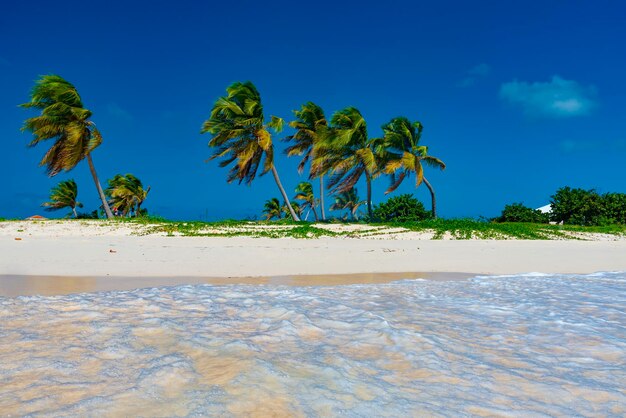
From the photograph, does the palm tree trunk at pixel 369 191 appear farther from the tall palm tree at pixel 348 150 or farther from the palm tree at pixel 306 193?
the palm tree at pixel 306 193

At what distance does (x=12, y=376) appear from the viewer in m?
2.30

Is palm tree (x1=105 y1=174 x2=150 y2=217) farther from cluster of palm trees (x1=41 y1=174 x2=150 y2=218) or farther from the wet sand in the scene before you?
the wet sand

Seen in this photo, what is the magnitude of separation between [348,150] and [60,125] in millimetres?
16260

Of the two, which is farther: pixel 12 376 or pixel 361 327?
pixel 361 327

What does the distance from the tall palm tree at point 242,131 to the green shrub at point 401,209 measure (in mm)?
5378

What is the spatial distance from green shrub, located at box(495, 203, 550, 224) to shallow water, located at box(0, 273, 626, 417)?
2339cm

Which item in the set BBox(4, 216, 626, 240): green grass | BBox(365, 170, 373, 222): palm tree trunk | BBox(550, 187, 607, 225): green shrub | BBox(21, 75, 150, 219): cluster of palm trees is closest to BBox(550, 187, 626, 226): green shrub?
BBox(550, 187, 607, 225): green shrub

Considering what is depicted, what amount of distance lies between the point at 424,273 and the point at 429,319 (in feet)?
11.9

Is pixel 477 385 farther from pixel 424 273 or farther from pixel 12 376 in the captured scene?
pixel 424 273

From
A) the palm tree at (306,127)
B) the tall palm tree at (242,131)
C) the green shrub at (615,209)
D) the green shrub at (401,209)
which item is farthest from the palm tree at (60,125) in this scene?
the green shrub at (615,209)

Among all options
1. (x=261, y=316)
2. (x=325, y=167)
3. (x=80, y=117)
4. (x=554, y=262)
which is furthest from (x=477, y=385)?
(x=80, y=117)

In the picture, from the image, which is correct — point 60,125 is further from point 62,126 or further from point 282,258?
point 282,258

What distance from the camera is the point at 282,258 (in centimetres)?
898

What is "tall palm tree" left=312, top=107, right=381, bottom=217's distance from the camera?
26.0 m
